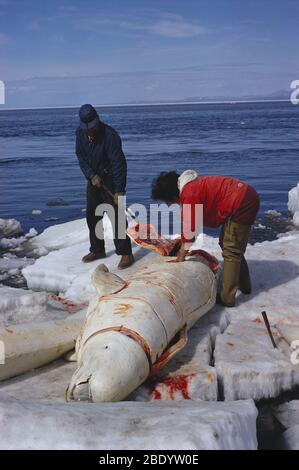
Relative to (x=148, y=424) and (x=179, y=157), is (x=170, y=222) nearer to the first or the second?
(x=148, y=424)

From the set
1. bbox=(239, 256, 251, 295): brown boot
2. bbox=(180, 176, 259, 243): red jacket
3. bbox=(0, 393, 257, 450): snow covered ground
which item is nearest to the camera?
bbox=(0, 393, 257, 450): snow covered ground

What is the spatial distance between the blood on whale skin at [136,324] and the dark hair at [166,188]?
68 cm

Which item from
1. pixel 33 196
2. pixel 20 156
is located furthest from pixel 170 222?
pixel 20 156

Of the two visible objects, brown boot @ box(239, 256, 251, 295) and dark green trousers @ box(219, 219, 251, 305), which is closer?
dark green trousers @ box(219, 219, 251, 305)

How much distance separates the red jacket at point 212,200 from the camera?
5.30m

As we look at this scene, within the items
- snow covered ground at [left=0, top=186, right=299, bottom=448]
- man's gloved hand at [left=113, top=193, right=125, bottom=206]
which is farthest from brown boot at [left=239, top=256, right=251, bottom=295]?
man's gloved hand at [left=113, top=193, right=125, bottom=206]

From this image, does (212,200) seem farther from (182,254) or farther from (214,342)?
(214,342)

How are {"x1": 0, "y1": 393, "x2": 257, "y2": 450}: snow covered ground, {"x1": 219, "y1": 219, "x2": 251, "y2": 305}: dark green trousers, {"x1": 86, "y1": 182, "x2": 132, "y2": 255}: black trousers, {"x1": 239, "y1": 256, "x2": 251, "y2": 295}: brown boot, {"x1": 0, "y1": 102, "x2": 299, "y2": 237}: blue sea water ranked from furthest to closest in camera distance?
1. {"x1": 0, "y1": 102, "x2": 299, "y2": 237}: blue sea water
2. {"x1": 86, "y1": 182, "x2": 132, "y2": 255}: black trousers
3. {"x1": 239, "y1": 256, "x2": 251, "y2": 295}: brown boot
4. {"x1": 219, "y1": 219, "x2": 251, "y2": 305}: dark green trousers
5. {"x1": 0, "y1": 393, "x2": 257, "y2": 450}: snow covered ground

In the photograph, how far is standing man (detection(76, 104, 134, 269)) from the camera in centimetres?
688

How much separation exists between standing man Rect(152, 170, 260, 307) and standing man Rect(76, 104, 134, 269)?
5.52ft

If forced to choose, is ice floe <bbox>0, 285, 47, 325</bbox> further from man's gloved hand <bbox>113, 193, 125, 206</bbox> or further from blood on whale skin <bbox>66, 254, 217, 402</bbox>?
man's gloved hand <bbox>113, 193, 125, 206</bbox>

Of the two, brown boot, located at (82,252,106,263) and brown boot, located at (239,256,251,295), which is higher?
brown boot, located at (239,256,251,295)

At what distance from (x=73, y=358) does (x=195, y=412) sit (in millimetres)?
1795

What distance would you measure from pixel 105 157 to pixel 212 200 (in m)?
2.04
